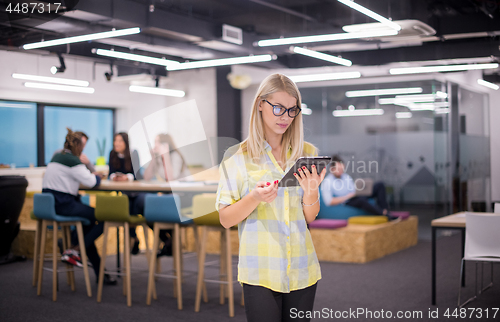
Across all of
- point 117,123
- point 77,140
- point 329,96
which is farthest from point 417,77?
point 117,123

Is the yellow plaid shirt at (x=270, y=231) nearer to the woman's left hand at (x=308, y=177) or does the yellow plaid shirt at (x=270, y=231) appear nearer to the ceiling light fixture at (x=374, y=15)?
the woman's left hand at (x=308, y=177)

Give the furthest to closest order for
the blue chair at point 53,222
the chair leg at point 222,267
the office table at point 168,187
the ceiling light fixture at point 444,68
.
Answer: the ceiling light fixture at point 444,68, the blue chair at point 53,222, the office table at point 168,187, the chair leg at point 222,267

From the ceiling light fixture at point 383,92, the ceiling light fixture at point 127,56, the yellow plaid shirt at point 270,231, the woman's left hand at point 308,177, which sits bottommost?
the yellow plaid shirt at point 270,231

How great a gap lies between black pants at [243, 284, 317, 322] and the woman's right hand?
0.32 metres

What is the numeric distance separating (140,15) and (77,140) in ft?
8.92

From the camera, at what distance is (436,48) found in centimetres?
894

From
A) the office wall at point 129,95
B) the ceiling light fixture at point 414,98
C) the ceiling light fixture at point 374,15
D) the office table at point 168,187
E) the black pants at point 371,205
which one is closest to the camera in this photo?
the office table at point 168,187

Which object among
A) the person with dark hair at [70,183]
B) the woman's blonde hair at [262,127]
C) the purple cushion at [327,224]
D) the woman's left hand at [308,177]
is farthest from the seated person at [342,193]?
the woman's left hand at [308,177]

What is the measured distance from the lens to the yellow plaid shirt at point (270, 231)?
177 centimetres

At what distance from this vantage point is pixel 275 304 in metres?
1.77

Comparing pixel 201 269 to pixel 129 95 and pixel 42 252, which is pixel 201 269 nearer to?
pixel 42 252

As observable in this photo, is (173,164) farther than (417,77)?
No

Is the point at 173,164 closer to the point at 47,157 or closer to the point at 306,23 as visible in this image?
the point at 306,23

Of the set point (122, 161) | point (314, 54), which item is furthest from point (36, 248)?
point (314, 54)
